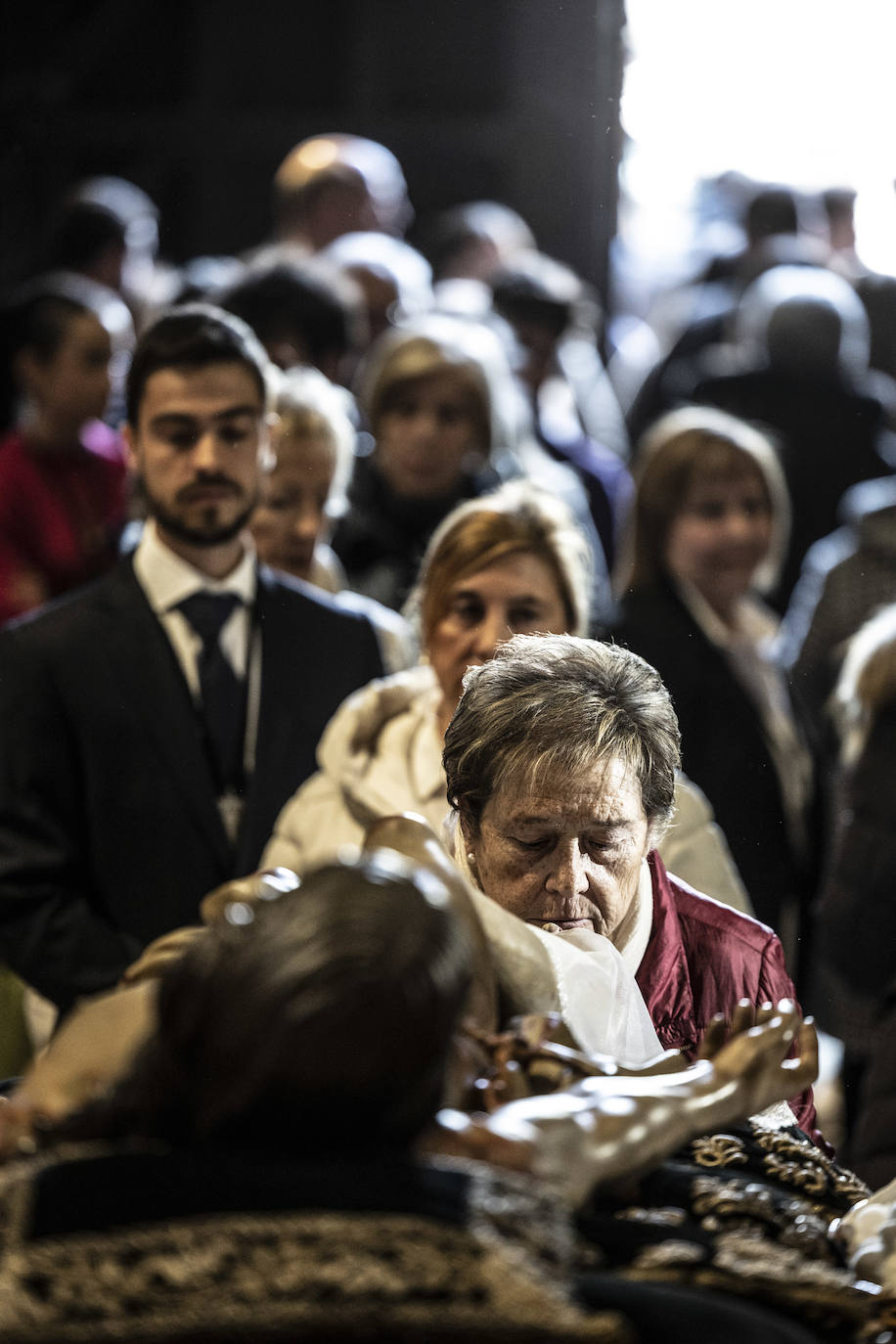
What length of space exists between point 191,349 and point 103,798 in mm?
648

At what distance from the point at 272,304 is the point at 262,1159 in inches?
122

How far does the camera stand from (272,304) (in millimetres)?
3951

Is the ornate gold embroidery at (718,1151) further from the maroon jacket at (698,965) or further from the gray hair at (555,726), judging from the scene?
the gray hair at (555,726)

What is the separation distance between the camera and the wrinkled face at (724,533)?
341 centimetres

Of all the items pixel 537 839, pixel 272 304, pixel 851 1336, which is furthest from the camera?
pixel 272 304

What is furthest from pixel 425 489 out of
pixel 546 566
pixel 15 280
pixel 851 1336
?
pixel 15 280

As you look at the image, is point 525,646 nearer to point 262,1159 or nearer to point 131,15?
point 262,1159

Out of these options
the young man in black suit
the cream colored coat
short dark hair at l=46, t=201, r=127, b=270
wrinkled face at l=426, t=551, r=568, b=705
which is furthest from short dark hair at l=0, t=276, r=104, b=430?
wrinkled face at l=426, t=551, r=568, b=705

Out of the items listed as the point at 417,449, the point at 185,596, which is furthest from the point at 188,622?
the point at 417,449

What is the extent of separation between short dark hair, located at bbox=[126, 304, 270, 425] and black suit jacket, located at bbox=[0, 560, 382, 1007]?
1.21 ft

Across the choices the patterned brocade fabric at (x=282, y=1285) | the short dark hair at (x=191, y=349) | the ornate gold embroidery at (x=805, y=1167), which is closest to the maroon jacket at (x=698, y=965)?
the ornate gold embroidery at (x=805, y=1167)

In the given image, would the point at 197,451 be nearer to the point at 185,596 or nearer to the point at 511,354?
the point at 185,596

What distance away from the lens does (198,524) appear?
2.90 meters

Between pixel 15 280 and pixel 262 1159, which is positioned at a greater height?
pixel 15 280
